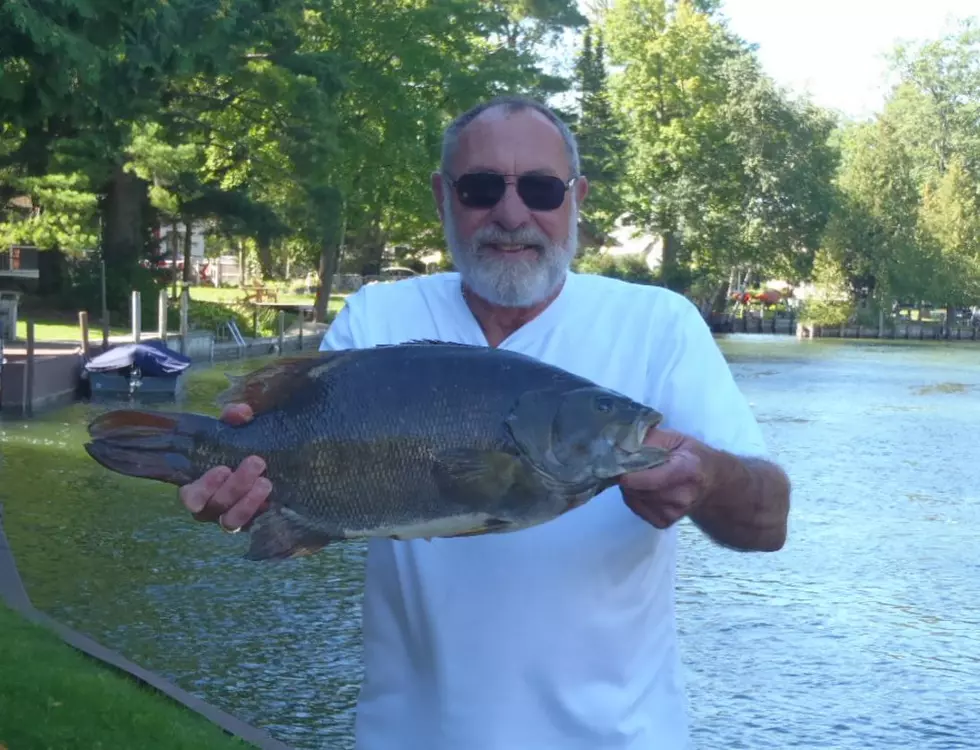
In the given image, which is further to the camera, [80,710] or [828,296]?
[828,296]

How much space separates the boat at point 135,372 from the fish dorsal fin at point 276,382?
27.5 metres

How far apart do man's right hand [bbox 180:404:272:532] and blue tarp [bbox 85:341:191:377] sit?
90.4ft

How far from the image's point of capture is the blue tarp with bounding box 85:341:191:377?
29594 millimetres

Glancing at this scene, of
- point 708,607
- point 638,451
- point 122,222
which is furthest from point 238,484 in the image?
point 122,222

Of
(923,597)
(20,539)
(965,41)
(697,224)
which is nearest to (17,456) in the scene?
(20,539)

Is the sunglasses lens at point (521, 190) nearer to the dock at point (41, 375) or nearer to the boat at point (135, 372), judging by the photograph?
the dock at point (41, 375)

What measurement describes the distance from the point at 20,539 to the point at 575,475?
571 inches

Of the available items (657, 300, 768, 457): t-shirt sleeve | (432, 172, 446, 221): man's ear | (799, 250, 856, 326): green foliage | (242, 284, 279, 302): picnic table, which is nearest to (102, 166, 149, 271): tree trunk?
(242, 284, 279, 302): picnic table

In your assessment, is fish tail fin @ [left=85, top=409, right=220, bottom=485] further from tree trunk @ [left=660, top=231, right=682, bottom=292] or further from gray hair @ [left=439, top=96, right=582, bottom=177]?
tree trunk @ [left=660, top=231, right=682, bottom=292]

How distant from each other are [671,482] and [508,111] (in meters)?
1.03

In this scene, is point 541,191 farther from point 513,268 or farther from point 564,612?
point 564,612

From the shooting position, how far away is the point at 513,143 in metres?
3.17

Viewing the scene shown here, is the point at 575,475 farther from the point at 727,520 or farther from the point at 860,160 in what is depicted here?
the point at 860,160

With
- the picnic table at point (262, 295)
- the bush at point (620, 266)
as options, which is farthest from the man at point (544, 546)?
the bush at point (620, 266)
